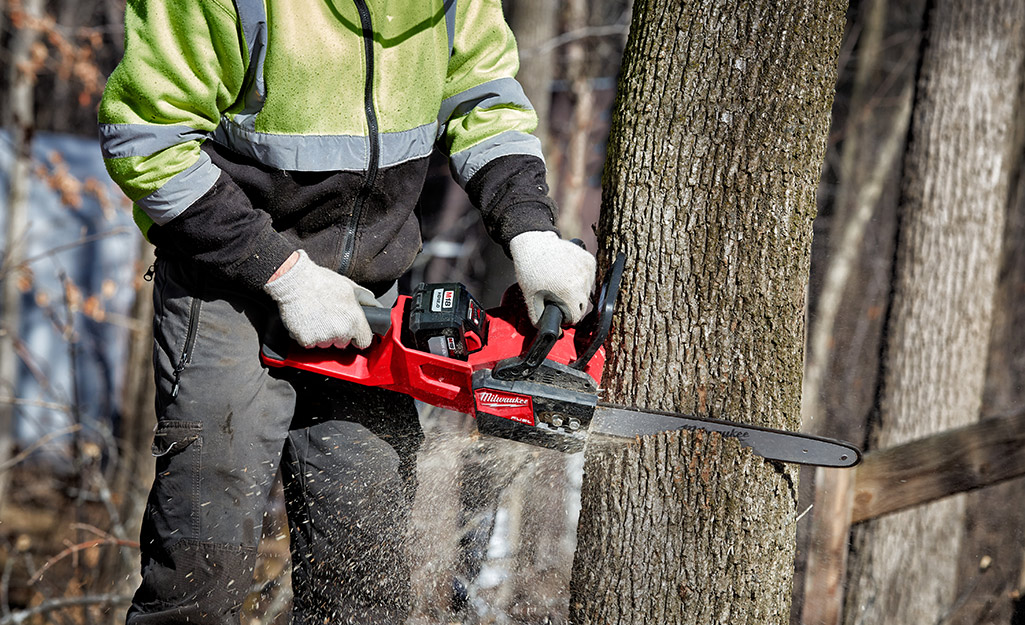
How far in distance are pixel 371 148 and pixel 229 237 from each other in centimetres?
41

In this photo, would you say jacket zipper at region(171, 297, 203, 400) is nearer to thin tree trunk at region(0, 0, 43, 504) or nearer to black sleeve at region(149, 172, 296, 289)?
black sleeve at region(149, 172, 296, 289)

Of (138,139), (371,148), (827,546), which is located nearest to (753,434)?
(827,546)

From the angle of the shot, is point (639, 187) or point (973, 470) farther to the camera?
point (973, 470)

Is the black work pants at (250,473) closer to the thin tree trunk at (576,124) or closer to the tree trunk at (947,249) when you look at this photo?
the tree trunk at (947,249)

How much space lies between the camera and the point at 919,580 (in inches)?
163

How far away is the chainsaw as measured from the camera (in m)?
1.91

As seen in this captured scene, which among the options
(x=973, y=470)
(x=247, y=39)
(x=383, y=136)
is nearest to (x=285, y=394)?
(x=383, y=136)

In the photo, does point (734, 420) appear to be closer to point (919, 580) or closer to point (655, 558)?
point (655, 558)

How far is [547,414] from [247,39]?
1112mm

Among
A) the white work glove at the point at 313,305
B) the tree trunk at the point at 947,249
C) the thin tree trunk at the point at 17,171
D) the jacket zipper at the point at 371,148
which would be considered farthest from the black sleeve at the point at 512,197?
the thin tree trunk at the point at 17,171

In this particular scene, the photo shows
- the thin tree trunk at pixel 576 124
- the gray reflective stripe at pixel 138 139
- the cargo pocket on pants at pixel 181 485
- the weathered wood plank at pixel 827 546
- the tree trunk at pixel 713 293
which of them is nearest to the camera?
the gray reflective stripe at pixel 138 139

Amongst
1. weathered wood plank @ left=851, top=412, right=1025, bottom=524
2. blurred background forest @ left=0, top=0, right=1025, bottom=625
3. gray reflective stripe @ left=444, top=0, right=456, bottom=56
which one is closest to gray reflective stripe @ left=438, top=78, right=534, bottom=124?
gray reflective stripe @ left=444, top=0, right=456, bottom=56

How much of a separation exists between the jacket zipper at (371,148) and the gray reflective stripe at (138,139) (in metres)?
0.45

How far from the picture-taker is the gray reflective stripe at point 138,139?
1.83 meters
